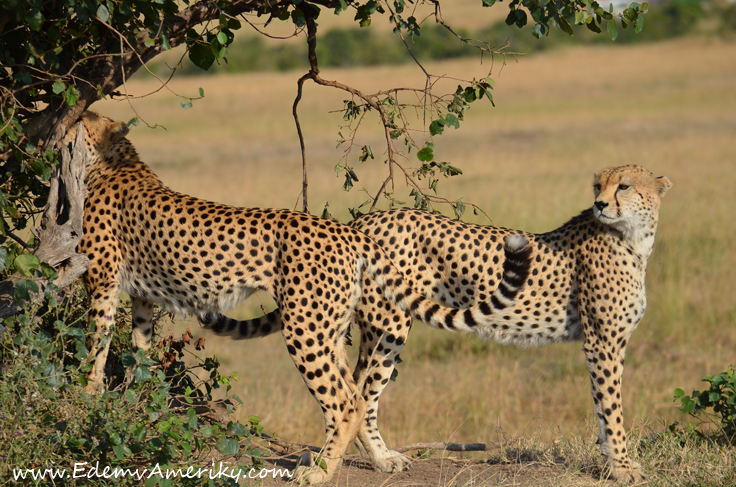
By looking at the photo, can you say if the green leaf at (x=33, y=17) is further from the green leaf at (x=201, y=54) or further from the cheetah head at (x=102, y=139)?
the cheetah head at (x=102, y=139)

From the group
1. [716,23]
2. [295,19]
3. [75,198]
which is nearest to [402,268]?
[295,19]

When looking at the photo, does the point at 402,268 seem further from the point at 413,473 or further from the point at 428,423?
the point at 428,423

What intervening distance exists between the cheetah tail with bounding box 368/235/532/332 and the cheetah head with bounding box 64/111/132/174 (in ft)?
4.97

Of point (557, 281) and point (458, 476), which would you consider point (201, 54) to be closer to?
point (557, 281)

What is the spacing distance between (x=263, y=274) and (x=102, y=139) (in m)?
1.20

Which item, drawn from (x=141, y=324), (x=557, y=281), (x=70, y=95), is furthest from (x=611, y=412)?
(x=70, y=95)

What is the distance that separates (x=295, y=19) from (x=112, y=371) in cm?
206

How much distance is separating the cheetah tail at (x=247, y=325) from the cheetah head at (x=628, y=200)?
1.64 metres

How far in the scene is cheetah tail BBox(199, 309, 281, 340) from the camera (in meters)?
4.25

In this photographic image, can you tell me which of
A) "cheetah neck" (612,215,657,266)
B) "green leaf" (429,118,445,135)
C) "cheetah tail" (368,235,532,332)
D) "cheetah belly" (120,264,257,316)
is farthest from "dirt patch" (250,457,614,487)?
"green leaf" (429,118,445,135)

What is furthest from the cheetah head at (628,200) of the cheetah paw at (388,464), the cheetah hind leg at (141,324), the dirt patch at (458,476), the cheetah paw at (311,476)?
the cheetah hind leg at (141,324)

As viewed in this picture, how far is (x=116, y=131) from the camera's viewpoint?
445 cm

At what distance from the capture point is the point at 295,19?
13.8 ft

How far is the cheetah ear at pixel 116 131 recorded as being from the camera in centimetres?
444
